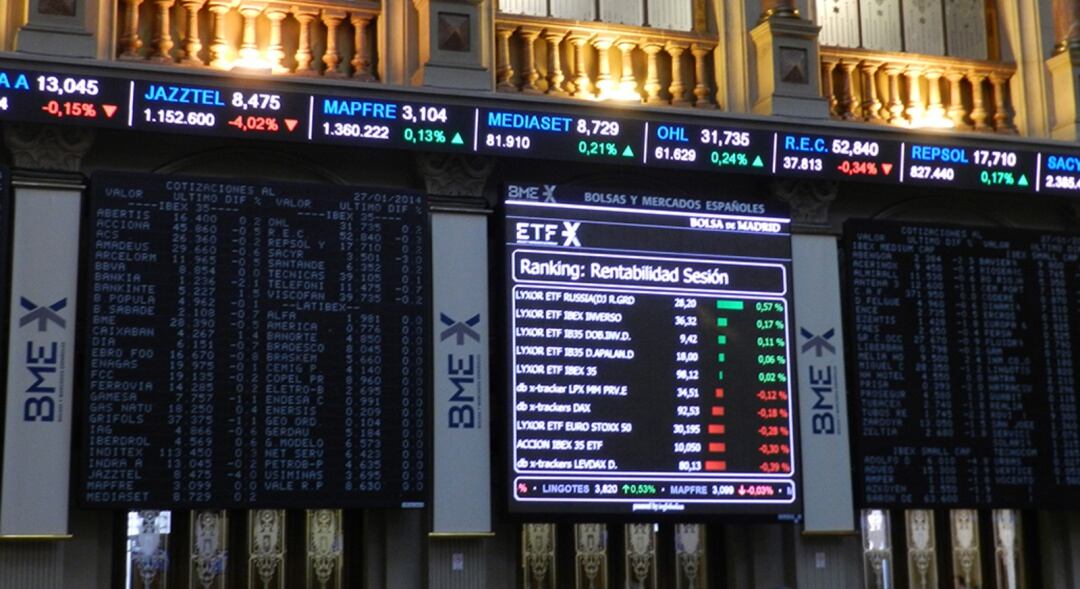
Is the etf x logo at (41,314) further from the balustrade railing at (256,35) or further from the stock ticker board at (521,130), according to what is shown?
the balustrade railing at (256,35)

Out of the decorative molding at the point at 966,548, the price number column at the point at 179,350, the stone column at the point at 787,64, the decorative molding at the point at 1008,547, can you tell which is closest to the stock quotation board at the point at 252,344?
the price number column at the point at 179,350

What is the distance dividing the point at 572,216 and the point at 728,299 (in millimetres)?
1856

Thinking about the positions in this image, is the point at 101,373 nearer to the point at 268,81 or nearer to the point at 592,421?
the point at 268,81

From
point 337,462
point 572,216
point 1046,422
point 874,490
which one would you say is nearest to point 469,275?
point 572,216

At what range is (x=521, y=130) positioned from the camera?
54.3 ft

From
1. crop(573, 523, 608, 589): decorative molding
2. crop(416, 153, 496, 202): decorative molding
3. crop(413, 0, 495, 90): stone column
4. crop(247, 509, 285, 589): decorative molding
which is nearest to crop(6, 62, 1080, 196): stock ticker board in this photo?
crop(416, 153, 496, 202): decorative molding

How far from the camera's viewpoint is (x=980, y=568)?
1822cm

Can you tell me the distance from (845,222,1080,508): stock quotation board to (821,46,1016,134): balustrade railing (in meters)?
1.59

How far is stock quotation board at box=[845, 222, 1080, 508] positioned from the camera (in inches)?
685

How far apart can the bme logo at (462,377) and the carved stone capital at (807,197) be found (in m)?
3.86

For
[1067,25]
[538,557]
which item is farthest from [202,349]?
[1067,25]

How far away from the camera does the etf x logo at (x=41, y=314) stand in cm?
1483

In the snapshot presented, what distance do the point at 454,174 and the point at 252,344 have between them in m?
2.77

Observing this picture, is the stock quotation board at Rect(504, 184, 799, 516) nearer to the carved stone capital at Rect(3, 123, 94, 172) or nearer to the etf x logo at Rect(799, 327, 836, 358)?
the etf x logo at Rect(799, 327, 836, 358)
